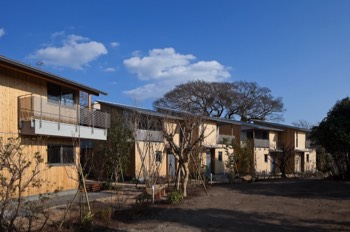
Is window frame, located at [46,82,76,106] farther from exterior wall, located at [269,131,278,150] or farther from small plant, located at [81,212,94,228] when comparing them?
exterior wall, located at [269,131,278,150]

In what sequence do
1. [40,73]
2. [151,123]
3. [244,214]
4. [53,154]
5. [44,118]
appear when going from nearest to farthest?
[244,214] < [40,73] < [44,118] < [53,154] < [151,123]

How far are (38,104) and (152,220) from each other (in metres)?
9.67

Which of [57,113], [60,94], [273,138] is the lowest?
[273,138]

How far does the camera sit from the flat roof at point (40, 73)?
1620 centimetres

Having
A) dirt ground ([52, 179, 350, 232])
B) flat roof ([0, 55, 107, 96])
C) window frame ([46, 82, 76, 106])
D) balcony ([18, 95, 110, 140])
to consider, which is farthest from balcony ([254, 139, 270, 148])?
dirt ground ([52, 179, 350, 232])

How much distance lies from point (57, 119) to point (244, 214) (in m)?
11.7

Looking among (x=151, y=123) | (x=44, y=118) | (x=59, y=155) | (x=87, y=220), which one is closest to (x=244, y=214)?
(x=87, y=220)

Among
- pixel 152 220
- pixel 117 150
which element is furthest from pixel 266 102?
pixel 152 220

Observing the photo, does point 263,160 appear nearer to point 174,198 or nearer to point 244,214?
point 174,198

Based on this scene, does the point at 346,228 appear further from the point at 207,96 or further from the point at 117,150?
the point at 207,96

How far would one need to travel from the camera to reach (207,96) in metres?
51.9

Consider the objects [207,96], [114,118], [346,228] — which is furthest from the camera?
[207,96]

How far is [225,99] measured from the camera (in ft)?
175

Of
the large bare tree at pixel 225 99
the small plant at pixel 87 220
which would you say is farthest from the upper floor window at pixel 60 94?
the large bare tree at pixel 225 99
